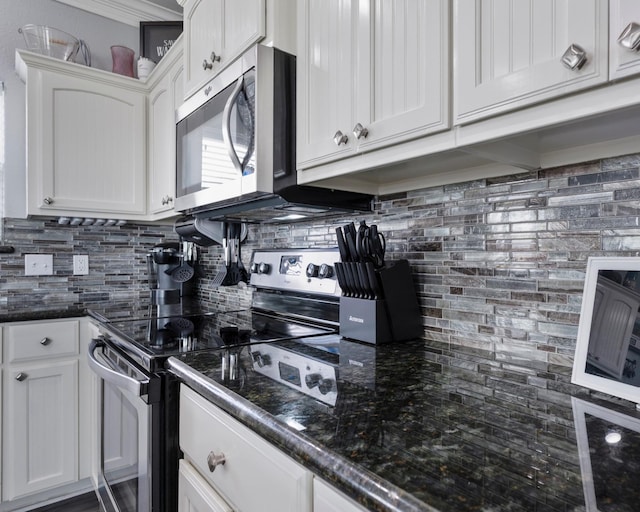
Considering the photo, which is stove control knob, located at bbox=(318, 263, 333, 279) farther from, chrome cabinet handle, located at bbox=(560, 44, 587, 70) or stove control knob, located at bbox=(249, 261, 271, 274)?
chrome cabinet handle, located at bbox=(560, 44, 587, 70)

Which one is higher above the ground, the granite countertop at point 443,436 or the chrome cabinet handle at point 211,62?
the chrome cabinet handle at point 211,62

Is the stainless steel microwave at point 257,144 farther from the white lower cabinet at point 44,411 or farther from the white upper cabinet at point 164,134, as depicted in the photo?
the white lower cabinet at point 44,411

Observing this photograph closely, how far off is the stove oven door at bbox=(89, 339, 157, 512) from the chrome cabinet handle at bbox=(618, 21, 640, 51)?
1.13 meters

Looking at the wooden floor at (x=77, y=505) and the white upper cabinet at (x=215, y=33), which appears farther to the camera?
the wooden floor at (x=77, y=505)

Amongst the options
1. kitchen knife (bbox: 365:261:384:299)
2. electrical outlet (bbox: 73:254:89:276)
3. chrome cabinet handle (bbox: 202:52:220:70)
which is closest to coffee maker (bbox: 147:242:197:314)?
electrical outlet (bbox: 73:254:89:276)

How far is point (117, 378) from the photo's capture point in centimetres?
121

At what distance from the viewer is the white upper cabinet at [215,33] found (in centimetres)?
129

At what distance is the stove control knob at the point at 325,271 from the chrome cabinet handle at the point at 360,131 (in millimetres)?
583

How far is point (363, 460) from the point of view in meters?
0.50

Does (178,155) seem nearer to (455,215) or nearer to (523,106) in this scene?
(455,215)

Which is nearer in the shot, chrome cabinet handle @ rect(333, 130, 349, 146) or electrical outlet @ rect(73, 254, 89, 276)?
chrome cabinet handle @ rect(333, 130, 349, 146)

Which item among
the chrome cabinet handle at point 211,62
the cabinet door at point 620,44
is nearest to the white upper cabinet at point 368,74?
the cabinet door at point 620,44

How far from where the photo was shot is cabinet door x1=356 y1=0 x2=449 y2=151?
→ 31.7 inches

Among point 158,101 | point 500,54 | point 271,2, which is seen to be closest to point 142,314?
point 158,101
